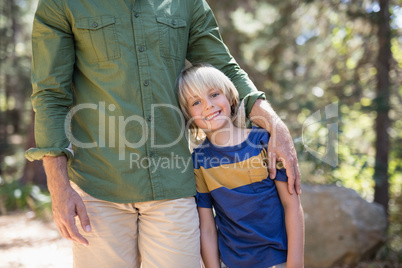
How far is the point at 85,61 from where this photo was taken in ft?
5.80

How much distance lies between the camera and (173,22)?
6.15ft

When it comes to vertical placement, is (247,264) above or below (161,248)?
below

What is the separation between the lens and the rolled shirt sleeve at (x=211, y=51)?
203 centimetres

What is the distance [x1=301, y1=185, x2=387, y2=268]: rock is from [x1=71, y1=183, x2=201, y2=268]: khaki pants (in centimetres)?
292

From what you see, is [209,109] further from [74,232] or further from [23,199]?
[23,199]

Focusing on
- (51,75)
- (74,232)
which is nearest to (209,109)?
(51,75)

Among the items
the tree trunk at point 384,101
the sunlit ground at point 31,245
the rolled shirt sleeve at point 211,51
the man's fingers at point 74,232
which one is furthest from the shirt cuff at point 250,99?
the tree trunk at point 384,101

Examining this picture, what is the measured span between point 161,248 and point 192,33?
3.82 ft

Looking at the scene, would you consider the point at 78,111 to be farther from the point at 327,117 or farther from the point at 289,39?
the point at 289,39

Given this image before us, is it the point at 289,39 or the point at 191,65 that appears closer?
the point at 191,65

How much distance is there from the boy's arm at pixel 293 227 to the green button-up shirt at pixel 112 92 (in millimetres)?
501

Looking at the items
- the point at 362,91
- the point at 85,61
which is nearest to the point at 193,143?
the point at 85,61

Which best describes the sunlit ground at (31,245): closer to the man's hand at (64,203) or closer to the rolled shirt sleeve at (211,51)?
the man's hand at (64,203)

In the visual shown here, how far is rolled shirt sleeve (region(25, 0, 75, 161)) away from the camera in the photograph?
163 centimetres
